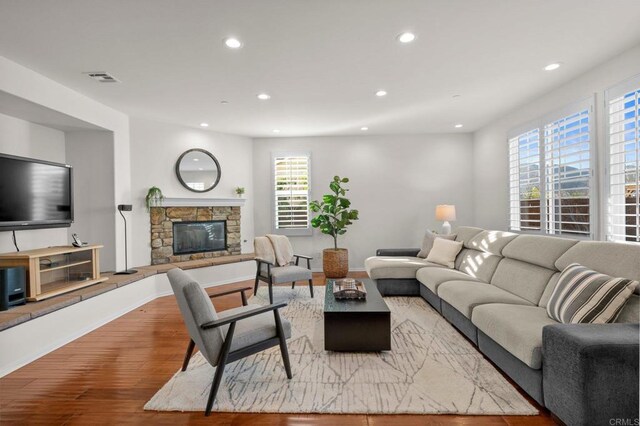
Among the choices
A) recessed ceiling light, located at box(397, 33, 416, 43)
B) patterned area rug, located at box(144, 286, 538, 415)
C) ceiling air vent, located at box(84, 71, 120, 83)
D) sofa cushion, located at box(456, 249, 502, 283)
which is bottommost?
patterned area rug, located at box(144, 286, 538, 415)

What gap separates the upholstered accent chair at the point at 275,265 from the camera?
4281 mm

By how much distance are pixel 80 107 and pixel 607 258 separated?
5.64 metres

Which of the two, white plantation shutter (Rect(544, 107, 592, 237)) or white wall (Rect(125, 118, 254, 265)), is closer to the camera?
white plantation shutter (Rect(544, 107, 592, 237))

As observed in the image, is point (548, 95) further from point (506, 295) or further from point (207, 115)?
point (207, 115)

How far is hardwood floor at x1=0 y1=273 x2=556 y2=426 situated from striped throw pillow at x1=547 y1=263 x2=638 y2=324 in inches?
26.5

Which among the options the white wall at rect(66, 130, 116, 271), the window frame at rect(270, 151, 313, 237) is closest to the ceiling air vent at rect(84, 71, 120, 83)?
the white wall at rect(66, 130, 116, 271)

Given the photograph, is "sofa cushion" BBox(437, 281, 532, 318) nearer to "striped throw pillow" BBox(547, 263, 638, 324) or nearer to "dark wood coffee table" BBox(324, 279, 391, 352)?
"striped throw pillow" BBox(547, 263, 638, 324)

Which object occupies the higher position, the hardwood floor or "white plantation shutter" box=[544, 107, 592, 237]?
"white plantation shutter" box=[544, 107, 592, 237]

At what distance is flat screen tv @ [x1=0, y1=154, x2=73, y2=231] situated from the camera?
3203 mm

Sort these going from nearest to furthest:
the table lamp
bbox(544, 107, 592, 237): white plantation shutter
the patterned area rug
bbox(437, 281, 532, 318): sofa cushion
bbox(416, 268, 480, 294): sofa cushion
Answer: the patterned area rug
bbox(437, 281, 532, 318): sofa cushion
bbox(544, 107, 592, 237): white plantation shutter
bbox(416, 268, 480, 294): sofa cushion
the table lamp

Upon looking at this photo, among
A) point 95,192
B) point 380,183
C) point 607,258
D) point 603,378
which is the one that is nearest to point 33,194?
point 95,192

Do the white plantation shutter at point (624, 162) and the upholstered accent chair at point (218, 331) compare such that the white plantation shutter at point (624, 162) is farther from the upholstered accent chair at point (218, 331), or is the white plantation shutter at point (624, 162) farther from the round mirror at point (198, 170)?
the round mirror at point (198, 170)

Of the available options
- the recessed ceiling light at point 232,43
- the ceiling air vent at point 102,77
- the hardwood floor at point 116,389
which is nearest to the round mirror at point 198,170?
the ceiling air vent at point 102,77

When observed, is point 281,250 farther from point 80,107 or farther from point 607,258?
point 607,258
